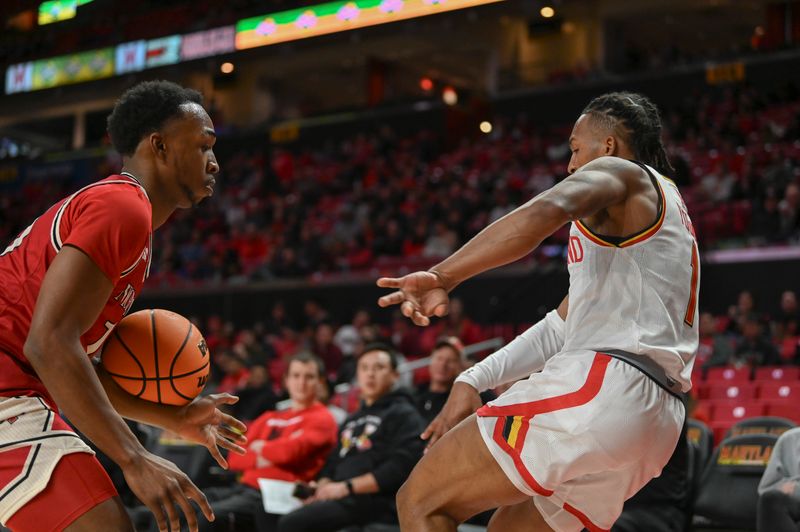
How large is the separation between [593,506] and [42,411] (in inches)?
62.6

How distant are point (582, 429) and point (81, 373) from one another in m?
1.34

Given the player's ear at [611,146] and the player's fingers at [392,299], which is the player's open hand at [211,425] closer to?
the player's fingers at [392,299]

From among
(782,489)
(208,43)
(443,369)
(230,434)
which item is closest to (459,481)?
(230,434)

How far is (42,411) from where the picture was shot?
2.46m

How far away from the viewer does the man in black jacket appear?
560 cm

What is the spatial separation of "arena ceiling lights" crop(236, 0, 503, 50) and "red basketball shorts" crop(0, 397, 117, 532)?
12896 millimetres

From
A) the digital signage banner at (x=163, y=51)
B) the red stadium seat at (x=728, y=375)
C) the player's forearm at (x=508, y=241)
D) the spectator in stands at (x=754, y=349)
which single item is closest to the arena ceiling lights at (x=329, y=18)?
the digital signage banner at (x=163, y=51)

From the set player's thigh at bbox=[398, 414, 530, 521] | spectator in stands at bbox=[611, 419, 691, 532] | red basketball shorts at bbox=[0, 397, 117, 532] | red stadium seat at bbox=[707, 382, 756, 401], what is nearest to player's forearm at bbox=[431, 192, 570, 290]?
player's thigh at bbox=[398, 414, 530, 521]

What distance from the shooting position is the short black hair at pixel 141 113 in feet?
9.18

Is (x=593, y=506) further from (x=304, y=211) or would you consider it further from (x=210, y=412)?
(x=304, y=211)

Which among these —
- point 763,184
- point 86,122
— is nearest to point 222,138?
point 86,122

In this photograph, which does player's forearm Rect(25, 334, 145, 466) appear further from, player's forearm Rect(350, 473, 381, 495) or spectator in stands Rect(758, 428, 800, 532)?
spectator in stands Rect(758, 428, 800, 532)

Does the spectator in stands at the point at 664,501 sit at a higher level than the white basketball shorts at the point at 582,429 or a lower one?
lower

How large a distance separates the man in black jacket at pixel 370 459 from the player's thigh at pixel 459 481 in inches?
111
